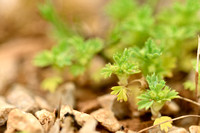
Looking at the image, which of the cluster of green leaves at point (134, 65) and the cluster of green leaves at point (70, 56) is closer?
the cluster of green leaves at point (134, 65)

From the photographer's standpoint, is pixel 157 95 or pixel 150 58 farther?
pixel 150 58

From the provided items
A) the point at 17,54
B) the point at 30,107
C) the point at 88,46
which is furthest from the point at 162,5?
the point at 30,107

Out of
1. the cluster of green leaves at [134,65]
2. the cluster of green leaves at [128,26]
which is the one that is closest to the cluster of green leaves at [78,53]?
the cluster of green leaves at [128,26]

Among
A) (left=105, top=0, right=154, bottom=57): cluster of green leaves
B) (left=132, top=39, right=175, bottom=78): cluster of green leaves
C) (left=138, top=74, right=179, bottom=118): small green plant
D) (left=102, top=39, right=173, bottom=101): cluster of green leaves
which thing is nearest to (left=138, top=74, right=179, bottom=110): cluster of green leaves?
(left=138, top=74, right=179, bottom=118): small green plant

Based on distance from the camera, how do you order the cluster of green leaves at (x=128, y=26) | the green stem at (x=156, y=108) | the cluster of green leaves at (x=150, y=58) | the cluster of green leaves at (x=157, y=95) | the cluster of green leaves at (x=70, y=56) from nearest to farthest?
the cluster of green leaves at (x=157, y=95) < the green stem at (x=156, y=108) < the cluster of green leaves at (x=150, y=58) < the cluster of green leaves at (x=70, y=56) < the cluster of green leaves at (x=128, y=26)

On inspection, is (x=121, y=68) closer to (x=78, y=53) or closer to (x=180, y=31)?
(x=78, y=53)

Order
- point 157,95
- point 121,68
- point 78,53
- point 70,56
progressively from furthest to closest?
1. point 78,53
2. point 70,56
3. point 121,68
4. point 157,95

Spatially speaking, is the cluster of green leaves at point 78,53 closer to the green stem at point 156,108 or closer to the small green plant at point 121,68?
the small green plant at point 121,68

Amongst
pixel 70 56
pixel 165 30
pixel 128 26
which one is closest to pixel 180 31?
pixel 165 30

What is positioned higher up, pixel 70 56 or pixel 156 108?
pixel 70 56

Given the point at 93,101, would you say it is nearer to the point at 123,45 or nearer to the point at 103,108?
the point at 103,108

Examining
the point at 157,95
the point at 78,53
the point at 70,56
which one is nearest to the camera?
the point at 157,95
